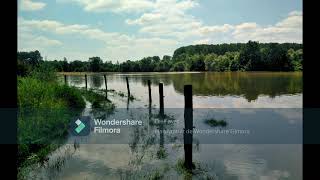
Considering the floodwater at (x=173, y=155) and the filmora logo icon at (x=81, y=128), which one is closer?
the floodwater at (x=173, y=155)

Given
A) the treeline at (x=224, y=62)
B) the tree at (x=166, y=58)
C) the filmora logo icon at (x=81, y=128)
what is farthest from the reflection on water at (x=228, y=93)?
the tree at (x=166, y=58)

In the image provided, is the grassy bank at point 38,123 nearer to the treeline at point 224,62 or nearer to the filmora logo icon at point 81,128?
the filmora logo icon at point 81,128

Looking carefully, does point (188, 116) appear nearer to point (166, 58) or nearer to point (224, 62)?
point (224, 62)

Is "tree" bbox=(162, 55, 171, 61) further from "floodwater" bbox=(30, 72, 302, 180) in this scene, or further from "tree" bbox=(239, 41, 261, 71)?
"floodwater" bbox=(30, 72, 302, 180)

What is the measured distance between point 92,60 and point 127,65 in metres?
11.9

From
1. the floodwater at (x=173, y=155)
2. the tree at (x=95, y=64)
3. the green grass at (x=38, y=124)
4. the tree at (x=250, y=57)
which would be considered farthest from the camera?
the tree at (x=95, y=64)

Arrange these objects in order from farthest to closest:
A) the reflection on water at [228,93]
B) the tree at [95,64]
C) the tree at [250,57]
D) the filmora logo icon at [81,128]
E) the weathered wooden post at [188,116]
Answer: the tree at [95,64]
the tree at [250,57]
the reflection on water at [228,93]
the filmora logo icon at [81,128]
the weathered wooden post at [188,116]

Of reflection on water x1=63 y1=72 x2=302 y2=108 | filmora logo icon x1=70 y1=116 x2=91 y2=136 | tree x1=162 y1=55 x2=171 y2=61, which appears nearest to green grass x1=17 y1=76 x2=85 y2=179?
filmora logo icon x1=70 y1=116 x2=91 y2=136

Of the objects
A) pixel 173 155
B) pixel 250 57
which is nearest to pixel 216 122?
pixel 173 155

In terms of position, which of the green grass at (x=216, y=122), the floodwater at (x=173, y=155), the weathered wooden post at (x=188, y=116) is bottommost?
the floodwater at (x=173, y=155)
